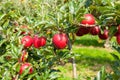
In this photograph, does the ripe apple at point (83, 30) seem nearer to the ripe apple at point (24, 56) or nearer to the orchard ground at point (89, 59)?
the ripe apple at point (24, 56)

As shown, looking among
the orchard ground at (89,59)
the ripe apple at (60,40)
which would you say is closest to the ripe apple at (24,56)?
the ripe apple at (60,40)

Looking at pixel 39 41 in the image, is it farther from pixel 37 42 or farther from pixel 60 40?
pixel 60 40

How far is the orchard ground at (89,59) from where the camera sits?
7452 mm

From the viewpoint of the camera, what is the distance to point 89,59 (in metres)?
8.93

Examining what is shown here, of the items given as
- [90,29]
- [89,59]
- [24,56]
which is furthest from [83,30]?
[89,59]

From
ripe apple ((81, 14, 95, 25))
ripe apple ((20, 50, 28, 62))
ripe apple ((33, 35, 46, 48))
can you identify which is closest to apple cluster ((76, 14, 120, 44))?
ripe apple ((81, 14, 95, 25))

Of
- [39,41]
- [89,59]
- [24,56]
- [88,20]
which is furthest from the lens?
[89,59]

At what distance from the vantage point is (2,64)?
217 centimetres

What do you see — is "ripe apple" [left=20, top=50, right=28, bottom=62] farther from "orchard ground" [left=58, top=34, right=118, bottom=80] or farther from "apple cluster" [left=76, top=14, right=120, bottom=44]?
"orchard ground" [left=58, top=34, right=118, bottom=80]

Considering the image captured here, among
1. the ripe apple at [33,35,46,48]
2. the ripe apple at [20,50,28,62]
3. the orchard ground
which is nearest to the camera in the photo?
the ripe apple at [33,35,46,48]

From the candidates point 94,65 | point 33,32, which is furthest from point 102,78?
point 94,65

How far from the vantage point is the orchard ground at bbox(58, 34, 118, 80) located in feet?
24.4

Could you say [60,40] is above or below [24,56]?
above

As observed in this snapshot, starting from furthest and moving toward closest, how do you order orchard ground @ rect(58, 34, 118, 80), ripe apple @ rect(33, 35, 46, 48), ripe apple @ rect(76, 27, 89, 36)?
orchard ground @ rect(58, 34, 118, 80) → ripe apple @ rect(33, 35, 46, 48) → ripe apple @ rect(76, 27, 89, 36)
